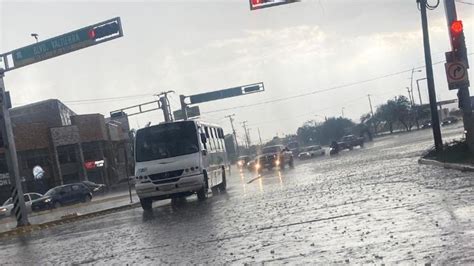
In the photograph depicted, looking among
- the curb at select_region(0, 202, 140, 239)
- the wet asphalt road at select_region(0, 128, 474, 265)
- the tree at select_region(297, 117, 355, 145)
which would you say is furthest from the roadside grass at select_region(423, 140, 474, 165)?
the tree at select_region(297, 117, 355, 145)

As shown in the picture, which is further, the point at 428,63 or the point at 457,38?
the point at 428,63

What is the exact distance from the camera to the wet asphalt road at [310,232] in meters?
7.63

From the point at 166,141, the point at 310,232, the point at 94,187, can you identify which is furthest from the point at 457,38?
the point at 94,187

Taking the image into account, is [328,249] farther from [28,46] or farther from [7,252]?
[28,46]

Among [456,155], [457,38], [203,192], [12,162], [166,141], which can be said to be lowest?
[456,155]

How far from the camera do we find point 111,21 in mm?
22031

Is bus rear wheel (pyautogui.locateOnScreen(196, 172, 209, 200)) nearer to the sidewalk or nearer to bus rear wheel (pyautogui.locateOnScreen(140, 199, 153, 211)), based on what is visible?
bus rear wheel (pyautogui.locateOnScreen(140, 199, 153, 211))

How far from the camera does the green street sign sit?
72.3ft

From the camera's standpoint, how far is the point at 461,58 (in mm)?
17266

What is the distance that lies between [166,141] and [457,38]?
377 inches

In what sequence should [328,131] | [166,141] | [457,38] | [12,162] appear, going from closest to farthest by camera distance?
[457,38], [166,141], [12,162], [328,131]

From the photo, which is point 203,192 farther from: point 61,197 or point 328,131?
point 328,131

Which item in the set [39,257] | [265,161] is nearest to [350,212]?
[39,257]

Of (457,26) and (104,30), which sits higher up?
(104,30)
